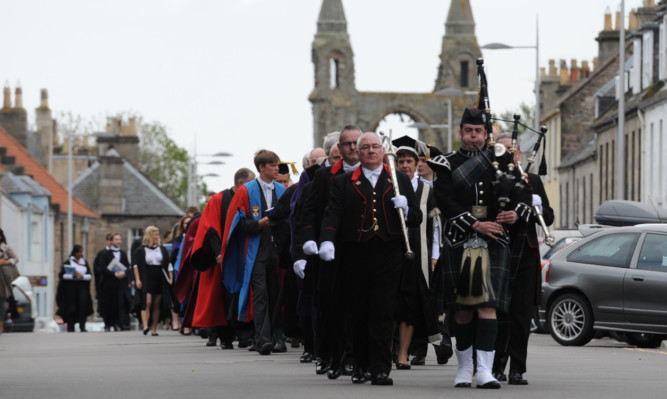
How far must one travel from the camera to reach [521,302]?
44.5 feet

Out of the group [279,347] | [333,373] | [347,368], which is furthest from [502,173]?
[279,347]

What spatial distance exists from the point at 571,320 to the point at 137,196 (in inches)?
2599

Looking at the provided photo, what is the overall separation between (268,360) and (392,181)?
477cm

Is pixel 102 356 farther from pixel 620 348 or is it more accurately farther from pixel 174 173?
pixel 174 173

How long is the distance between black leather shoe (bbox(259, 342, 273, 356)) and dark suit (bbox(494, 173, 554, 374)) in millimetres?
5882

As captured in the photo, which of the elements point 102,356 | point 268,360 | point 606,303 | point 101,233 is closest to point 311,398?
point 268,360

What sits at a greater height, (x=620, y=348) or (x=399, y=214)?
(x=399, y=214)

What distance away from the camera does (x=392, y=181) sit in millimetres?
13867

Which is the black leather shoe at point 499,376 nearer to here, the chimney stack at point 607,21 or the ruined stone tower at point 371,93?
the chimney stack at point 607,21

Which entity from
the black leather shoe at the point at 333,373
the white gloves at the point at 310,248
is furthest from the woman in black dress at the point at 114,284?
the white gloves at the point at 310,248

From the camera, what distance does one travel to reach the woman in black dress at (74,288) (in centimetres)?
3603

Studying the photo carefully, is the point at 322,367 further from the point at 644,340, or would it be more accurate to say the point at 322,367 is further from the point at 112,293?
the point at 112,293

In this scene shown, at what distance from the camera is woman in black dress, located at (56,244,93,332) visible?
36.0m

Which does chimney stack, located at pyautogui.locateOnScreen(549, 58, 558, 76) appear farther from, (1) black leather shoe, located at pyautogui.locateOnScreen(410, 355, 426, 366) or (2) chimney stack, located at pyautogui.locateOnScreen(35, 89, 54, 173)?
(1) black leather shoe, located at pyautogui.locateOnScreen(410, 355, 426, 366)
